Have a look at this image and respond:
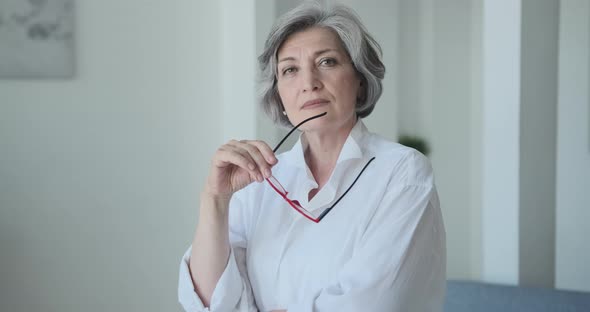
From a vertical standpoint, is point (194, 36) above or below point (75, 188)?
above

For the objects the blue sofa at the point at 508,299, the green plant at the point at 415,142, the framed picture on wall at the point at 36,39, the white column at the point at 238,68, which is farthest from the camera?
the green plant at the point at 415,142

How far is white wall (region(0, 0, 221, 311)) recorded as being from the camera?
2617mm

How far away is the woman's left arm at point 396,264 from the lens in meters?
1.19

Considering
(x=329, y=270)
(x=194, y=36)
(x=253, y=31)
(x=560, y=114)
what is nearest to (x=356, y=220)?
(x=329, y=270)

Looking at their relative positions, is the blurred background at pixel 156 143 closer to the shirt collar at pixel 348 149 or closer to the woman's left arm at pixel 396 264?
the shirt collar at pixel 348 149

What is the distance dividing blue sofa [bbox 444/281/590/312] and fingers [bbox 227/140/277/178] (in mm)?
1291

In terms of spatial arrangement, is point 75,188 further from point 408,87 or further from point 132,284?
point 408,87

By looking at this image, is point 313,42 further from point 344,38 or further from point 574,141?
point 574,141

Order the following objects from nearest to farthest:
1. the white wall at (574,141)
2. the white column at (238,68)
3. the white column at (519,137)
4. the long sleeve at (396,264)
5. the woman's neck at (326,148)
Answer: the long sleeve at (396,264) < the woman's neck at (326,148) < the white column at (519,137) < the white column at (238,68) < the white wall at (574,141)

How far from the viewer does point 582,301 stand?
2.14 metres

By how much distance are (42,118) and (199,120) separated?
0.73 m

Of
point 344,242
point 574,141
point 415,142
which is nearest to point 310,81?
point 344,242

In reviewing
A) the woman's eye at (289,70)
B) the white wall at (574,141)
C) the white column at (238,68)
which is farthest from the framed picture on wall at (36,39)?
the white wall at (574,141)

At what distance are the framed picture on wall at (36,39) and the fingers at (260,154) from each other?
1650 millimetres
